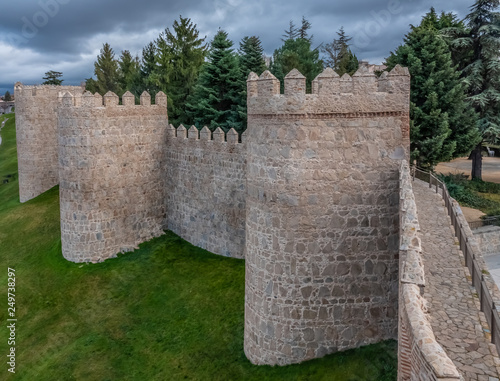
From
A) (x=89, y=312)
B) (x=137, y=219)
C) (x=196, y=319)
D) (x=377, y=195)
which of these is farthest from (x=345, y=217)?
(x=137, y=219)

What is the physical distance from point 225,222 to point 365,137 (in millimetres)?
8618

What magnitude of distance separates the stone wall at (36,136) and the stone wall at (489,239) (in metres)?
22.2

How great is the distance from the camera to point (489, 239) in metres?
23.6

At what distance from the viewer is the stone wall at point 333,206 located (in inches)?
368

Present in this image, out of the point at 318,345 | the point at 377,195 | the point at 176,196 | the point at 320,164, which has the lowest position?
the point at 318,345

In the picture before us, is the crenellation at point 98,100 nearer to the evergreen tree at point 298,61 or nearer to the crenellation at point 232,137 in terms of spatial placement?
the crenellation at point 232,137

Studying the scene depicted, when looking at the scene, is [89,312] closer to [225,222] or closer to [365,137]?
[225,222]

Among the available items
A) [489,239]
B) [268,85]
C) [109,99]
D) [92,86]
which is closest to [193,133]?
[109,99]

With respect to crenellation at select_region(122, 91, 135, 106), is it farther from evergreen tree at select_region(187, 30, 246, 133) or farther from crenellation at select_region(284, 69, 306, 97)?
crenellation at select_region(284, 69, 306, 97)

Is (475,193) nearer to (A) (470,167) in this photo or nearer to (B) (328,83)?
(A) (470,167)

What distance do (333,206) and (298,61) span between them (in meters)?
20.9

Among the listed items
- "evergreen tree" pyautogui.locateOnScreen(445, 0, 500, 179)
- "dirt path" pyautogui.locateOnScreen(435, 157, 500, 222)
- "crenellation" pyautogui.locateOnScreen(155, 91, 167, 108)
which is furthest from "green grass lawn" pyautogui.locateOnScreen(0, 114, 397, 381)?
"dirt path" pyautogui.locateOnScreen(435, 157, 500, 222)

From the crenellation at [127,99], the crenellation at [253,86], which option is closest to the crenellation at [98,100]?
the crenellation at [127,99]

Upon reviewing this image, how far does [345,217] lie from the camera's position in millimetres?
9453
